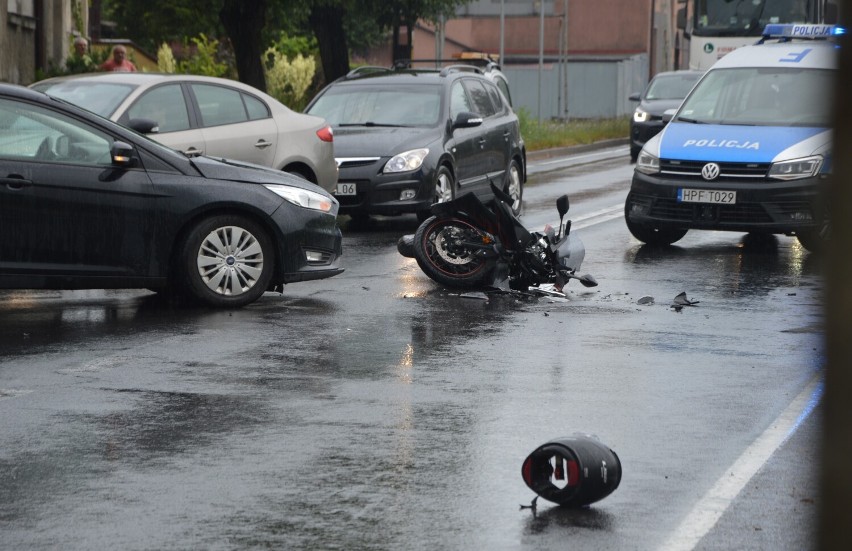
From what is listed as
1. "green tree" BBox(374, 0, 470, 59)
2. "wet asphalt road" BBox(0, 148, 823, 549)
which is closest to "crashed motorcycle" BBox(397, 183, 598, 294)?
"wet asphalt road" BBox(0, 148, 823, 549)

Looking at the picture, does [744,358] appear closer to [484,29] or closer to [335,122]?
[335,122]

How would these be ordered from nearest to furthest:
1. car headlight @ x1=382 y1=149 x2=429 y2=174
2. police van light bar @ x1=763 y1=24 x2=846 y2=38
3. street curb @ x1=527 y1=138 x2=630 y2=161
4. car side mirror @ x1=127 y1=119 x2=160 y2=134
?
car side mirror @ x1=127 y1=119 x2=160 y2=134, car headlight @ x1=382 y1=149 x2=429 y2=174, police van light bar @ x1=763 y1=24 x2=846 y2=38, street curb @ x1=527 y1=138 x2=630 y2=161

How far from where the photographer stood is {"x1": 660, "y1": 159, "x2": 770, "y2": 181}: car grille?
13.4m

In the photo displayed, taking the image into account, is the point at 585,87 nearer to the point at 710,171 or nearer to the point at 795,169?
the point at 710,171

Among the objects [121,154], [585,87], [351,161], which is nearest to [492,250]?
[121,154]

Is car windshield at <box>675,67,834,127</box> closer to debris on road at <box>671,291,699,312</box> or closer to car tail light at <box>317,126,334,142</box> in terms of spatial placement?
car tail light at <box>317,126,334,142</box>

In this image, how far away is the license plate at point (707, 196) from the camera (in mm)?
13398

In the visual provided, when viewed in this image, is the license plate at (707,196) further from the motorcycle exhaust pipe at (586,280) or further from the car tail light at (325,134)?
the car tail light at (325,134)

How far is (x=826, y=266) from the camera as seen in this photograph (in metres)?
1.60

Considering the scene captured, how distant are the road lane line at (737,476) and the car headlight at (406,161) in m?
8.82

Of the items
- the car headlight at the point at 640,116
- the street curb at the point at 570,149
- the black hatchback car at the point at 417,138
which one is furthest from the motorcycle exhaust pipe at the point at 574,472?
the car headlight at the point at 640,116

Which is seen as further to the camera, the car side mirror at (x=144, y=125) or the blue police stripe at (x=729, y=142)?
the blue police stripe at (x=729, y=142)

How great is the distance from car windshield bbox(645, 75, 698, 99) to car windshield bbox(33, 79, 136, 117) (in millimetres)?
20305

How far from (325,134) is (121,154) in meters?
5.75
